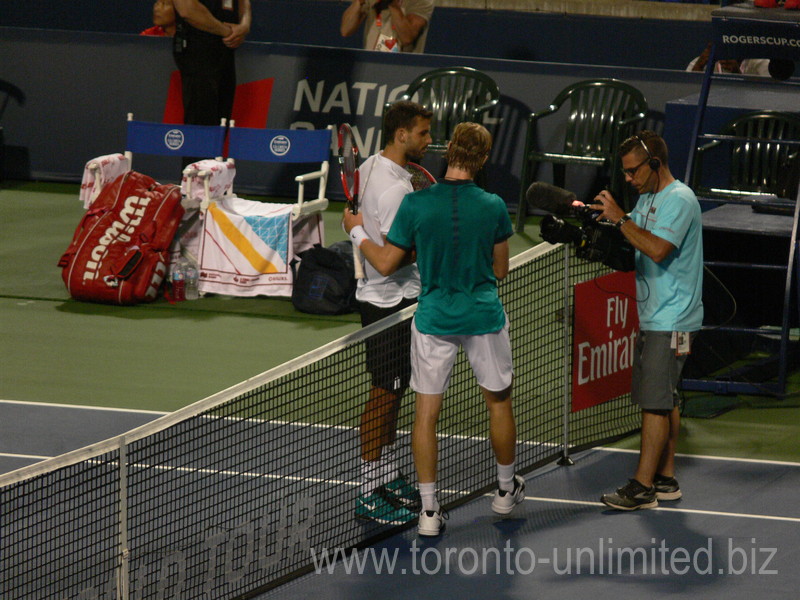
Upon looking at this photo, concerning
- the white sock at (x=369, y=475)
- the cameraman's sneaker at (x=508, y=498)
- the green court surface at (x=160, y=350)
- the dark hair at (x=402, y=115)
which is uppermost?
the dark hair at (x=402, y=115)

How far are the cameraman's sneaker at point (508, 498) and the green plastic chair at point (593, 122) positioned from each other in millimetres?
6695

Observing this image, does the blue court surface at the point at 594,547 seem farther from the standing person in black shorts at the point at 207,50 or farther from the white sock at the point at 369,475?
the standing person in black shorts at the point at 207,50

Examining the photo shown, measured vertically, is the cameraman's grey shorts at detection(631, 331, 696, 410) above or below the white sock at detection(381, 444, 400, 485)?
above

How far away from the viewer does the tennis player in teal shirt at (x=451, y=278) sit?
582 centimetres

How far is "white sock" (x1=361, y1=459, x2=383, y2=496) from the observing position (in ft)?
20.8

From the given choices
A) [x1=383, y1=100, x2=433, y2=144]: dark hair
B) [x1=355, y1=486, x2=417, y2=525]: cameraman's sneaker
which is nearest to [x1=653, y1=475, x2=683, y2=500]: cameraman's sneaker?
[x1=355, y1=486, x2=417, y2=525]: cameraman's sneaker

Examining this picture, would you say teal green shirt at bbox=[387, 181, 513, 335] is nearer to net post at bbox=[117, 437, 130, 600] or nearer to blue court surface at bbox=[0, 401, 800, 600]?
blue court surface at bbox=[0, 401, 800, 600]

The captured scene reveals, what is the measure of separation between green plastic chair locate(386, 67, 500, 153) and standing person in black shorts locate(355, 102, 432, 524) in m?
7.05

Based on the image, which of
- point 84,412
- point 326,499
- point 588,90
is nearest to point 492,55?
point 588,90

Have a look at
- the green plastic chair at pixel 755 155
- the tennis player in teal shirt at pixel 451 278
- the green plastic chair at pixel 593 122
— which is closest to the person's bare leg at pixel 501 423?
the tennis player in teal shirt at pixel 451 278

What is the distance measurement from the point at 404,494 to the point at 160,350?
3.35 meters

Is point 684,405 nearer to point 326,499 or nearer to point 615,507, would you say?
point 615,507

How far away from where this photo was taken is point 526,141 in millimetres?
13062

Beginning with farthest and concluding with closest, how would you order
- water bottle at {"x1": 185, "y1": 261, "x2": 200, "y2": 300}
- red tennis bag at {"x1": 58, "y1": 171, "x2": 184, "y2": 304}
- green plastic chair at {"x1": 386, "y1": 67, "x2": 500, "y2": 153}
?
green plastic chair at {"x1": 386, "y1": 67, "x2": 500, "y2": 153}
water bottle at {"x1": 185, "y1": 261, "x2": 200, "y2": 300}
red tennis bag at {"x1": 58, "y1": 171, "x2": 184, "y2": 304}
